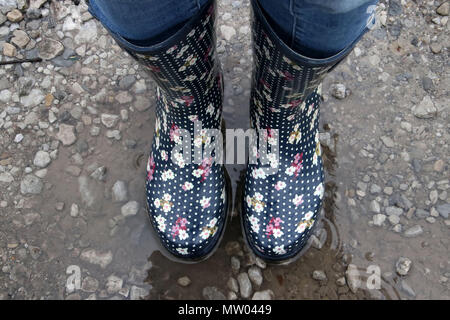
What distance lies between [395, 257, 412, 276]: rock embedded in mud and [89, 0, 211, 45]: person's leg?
72 cm

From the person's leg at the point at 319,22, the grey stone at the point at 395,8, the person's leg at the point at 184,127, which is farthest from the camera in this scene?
the grey stone at the point at 395,8

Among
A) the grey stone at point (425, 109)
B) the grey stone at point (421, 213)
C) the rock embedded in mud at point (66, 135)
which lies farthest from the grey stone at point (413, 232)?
the rock embedded in mud at point (66, 135)

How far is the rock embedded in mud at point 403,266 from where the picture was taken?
103 cm

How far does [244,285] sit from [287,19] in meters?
0.62

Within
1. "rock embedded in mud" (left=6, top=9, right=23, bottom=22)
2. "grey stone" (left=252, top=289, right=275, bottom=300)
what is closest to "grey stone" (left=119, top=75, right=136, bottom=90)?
"rock embedded in mud" (left=6, top=9, right=23, bottom=22)

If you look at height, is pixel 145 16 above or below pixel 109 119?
above

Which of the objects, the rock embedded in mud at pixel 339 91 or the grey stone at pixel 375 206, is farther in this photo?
the rock embedded in mud at pixel 339 91

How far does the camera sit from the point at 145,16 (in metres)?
0.65

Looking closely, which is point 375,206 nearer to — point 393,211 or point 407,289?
point 393,211

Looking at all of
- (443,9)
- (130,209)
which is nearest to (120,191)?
(130,209)

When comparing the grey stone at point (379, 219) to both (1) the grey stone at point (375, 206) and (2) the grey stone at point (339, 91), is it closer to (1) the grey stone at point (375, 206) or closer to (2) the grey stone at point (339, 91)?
(1) the grey stone at point (375, 206)

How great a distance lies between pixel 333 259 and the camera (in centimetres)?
106
